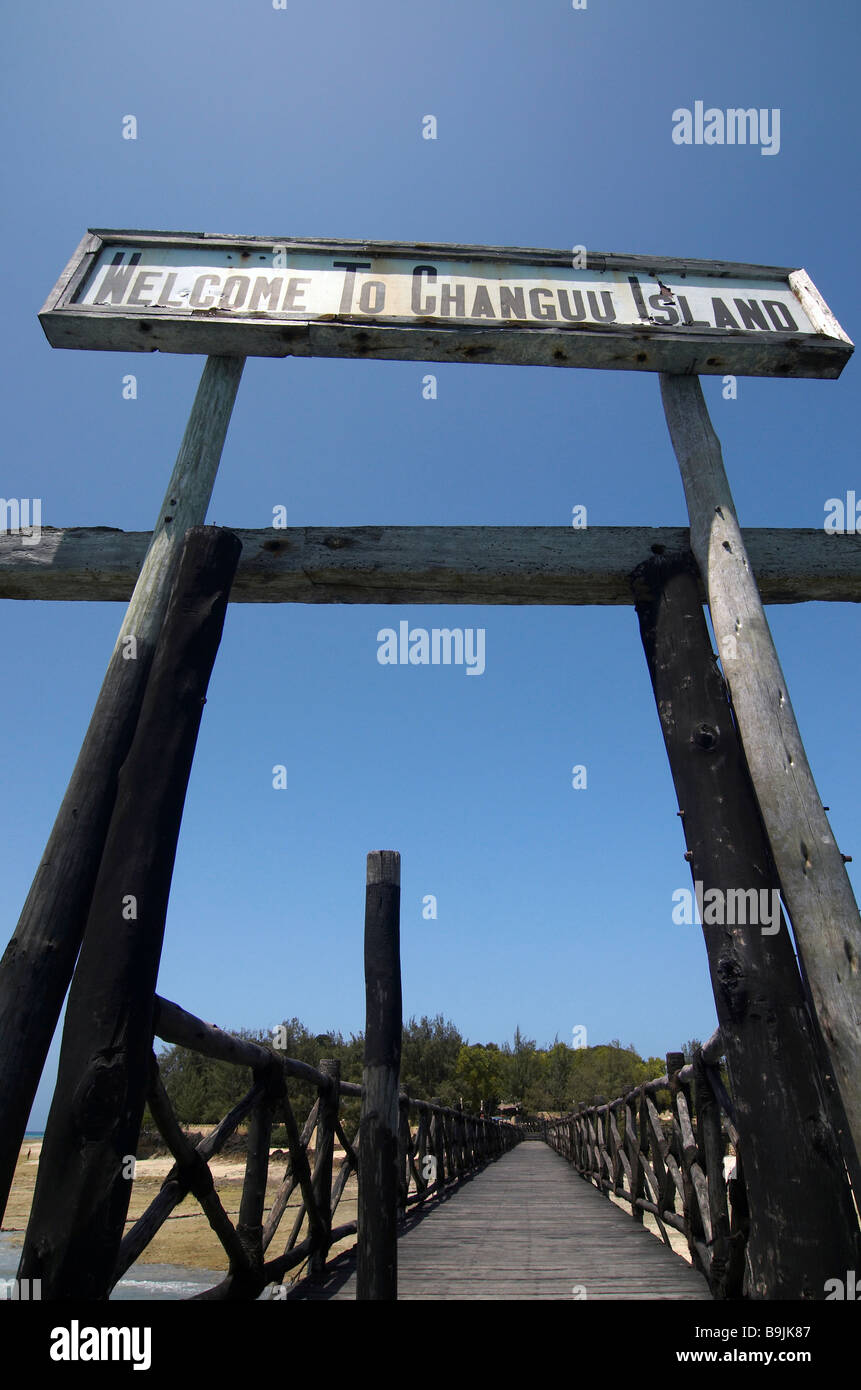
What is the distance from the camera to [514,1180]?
11.6 meters

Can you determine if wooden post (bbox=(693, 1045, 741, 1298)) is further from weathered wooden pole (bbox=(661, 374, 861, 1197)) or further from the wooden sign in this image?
the wooden sign

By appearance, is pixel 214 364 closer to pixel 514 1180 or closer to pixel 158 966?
pixel 158 966

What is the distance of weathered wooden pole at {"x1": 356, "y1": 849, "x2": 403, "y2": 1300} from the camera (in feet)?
10.7

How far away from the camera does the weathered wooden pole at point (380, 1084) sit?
10.7ft

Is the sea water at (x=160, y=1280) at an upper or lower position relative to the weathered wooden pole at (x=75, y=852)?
lower

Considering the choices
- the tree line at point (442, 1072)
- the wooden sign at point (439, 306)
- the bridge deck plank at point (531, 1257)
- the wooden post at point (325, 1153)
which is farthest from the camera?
the tree line at point (442, 1072)

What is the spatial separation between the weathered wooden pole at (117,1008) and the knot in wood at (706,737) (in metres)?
1.97

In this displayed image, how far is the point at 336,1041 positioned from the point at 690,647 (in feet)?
80.4

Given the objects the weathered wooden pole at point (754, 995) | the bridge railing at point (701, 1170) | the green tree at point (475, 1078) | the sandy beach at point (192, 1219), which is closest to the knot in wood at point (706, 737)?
the weathered wooden pole at point (754, 995)

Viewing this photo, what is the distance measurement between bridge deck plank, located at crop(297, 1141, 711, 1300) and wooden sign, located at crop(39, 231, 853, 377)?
4.86 meters

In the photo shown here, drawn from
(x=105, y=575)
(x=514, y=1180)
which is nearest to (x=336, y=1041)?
(x=514, y=1180)

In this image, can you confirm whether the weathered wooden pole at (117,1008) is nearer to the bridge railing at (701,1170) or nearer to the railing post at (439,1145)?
the bridge railing at (701,1170)

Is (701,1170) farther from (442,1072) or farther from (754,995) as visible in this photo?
(442,1072)
